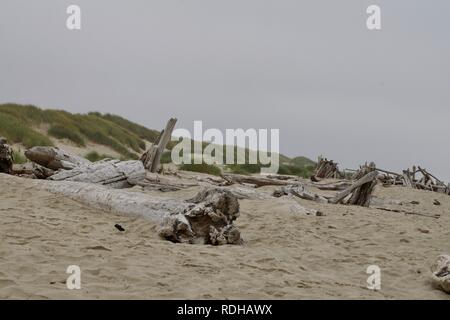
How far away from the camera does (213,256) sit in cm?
521

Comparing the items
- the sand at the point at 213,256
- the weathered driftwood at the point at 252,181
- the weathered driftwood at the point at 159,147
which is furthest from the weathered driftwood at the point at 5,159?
the weathered driftwood at the point at 252,181

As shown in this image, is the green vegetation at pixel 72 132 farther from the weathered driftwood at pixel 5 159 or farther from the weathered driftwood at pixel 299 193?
the weathered driftwood at pixel 299 193

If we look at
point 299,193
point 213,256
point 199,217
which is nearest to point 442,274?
point 213,256

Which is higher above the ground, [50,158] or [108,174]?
[50,158]

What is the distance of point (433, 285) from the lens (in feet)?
16.1

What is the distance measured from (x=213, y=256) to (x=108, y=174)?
4.65m

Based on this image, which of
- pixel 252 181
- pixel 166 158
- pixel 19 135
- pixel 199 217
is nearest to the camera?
pixel 199 217

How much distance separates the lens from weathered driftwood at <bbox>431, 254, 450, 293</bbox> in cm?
467

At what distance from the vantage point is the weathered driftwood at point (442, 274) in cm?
467

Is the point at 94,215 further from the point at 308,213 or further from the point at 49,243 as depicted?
the point at 308,213

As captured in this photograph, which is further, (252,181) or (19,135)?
(19,135)

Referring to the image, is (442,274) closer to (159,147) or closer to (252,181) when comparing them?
(159,147)
